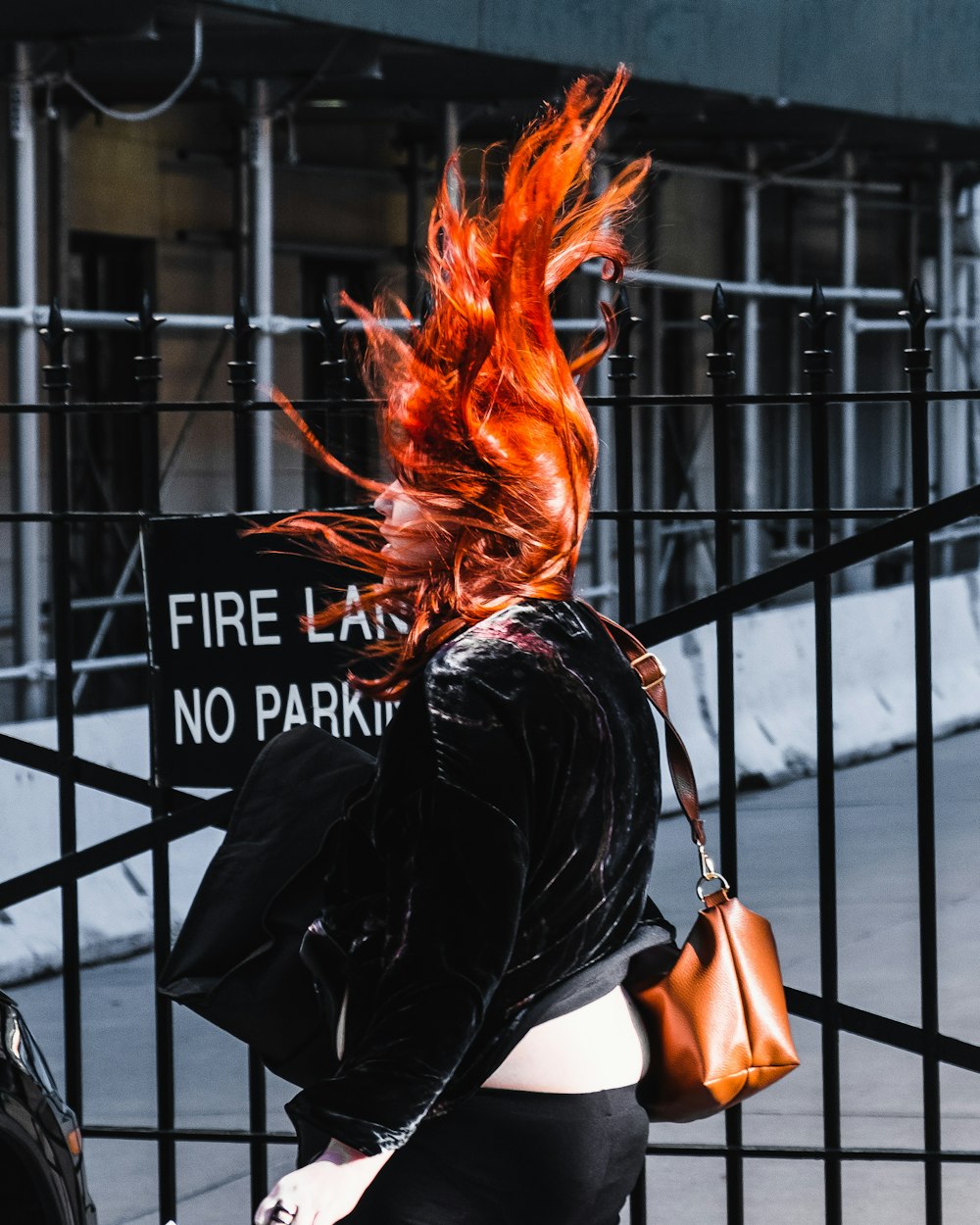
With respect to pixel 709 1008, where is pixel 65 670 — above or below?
above

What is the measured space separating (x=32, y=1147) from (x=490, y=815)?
1.67 meters

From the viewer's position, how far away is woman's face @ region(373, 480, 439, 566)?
266 centimetres

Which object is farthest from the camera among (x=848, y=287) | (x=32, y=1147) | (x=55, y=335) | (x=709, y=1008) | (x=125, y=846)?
(x=848, y=287)

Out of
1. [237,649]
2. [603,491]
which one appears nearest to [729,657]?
[237,649]

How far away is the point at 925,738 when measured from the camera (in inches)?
162

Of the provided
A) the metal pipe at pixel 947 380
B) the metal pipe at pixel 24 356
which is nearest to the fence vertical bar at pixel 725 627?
the metal pipe at pixel 24 356

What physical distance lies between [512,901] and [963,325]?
754 inches

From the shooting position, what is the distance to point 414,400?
2674 mm

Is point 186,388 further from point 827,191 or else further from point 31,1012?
point 827,191

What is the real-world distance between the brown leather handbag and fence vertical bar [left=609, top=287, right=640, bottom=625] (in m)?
1.21

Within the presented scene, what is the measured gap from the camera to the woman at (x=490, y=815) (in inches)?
97.2

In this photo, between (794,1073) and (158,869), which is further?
(794,1073)

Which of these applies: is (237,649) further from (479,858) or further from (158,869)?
(479,858)

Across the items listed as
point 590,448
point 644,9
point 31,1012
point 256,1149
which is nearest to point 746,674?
point 644,9
